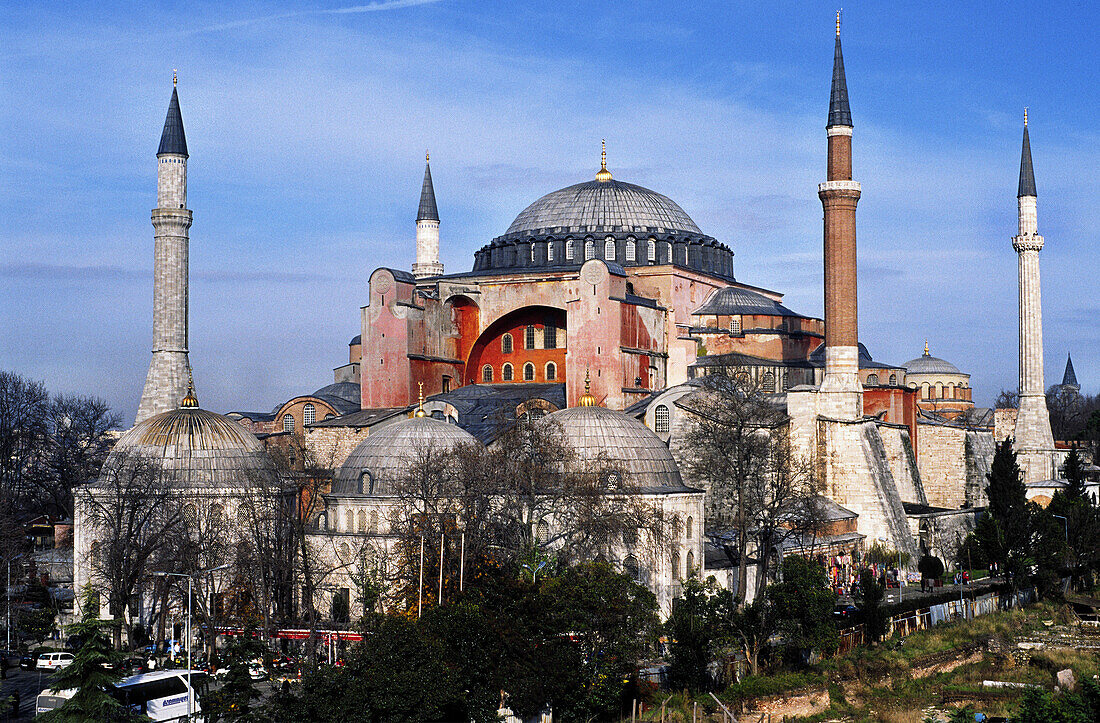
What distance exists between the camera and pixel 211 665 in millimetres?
22375

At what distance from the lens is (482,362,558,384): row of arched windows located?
39094mm

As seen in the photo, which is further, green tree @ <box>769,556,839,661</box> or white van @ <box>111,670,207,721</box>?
green tree @ <box>769,556,839,661</box>

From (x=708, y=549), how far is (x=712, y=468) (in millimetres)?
1853

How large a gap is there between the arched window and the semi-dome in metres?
9.16

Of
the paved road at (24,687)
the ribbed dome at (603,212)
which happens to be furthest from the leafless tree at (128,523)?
the ribbed dome at (603,212)

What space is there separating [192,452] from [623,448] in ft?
30.7

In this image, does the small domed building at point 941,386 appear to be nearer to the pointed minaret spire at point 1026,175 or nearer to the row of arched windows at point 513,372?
the pointed minaret spire at point 1026,175

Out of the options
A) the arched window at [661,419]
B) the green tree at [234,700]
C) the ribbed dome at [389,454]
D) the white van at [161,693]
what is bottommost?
the white van at [161,693]

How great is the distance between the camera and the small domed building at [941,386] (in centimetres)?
6169

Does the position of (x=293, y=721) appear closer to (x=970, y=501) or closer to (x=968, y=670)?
(x=968, y=670)

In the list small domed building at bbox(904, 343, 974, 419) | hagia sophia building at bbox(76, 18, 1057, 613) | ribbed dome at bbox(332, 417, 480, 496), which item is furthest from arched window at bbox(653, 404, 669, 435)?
small domed building at bbox(904, 343, 974, 419)

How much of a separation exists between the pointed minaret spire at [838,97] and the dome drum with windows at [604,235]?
6991 millimetres

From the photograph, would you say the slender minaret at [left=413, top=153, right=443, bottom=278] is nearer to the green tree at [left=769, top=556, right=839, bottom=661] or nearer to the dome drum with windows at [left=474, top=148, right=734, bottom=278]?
the dome drum with windows at [left=474, top=148, right=734, bottom=278]

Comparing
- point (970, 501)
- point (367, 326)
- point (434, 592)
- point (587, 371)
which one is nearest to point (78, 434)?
point (367, 326)
